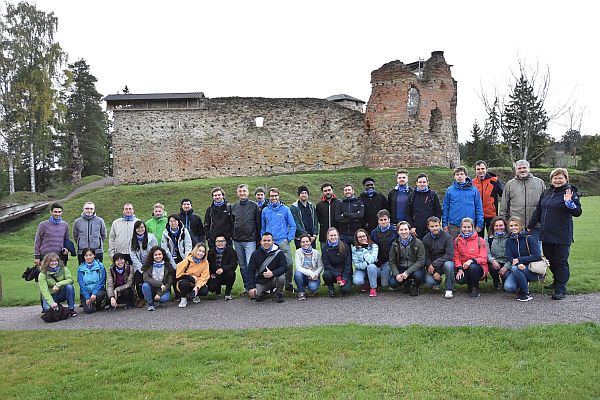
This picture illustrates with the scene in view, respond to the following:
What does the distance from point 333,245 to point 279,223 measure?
3.31 feet

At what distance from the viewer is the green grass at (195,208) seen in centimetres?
891

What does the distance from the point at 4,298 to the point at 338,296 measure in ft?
21.0

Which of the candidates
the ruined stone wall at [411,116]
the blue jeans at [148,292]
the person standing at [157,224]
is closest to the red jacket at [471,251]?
the blue jeans at [148,292]

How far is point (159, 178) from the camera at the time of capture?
27.8 m

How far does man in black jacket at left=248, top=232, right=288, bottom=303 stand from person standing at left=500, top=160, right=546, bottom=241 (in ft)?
11.9

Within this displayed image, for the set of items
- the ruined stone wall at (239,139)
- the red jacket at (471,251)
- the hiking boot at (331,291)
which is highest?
the ruined stone wall at (239,139)

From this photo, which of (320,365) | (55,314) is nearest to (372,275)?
(320,365)

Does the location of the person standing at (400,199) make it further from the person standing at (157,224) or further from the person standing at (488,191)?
the person standing at (157,224)

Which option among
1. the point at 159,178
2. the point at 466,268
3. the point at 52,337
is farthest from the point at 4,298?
the point at 159,178

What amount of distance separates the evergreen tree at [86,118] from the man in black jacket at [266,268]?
39.5 meters

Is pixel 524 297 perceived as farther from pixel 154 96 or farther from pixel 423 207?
pixel 154 96

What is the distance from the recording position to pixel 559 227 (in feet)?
21.4

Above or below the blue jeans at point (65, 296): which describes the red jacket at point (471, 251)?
above

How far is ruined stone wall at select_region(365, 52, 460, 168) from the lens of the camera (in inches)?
998
